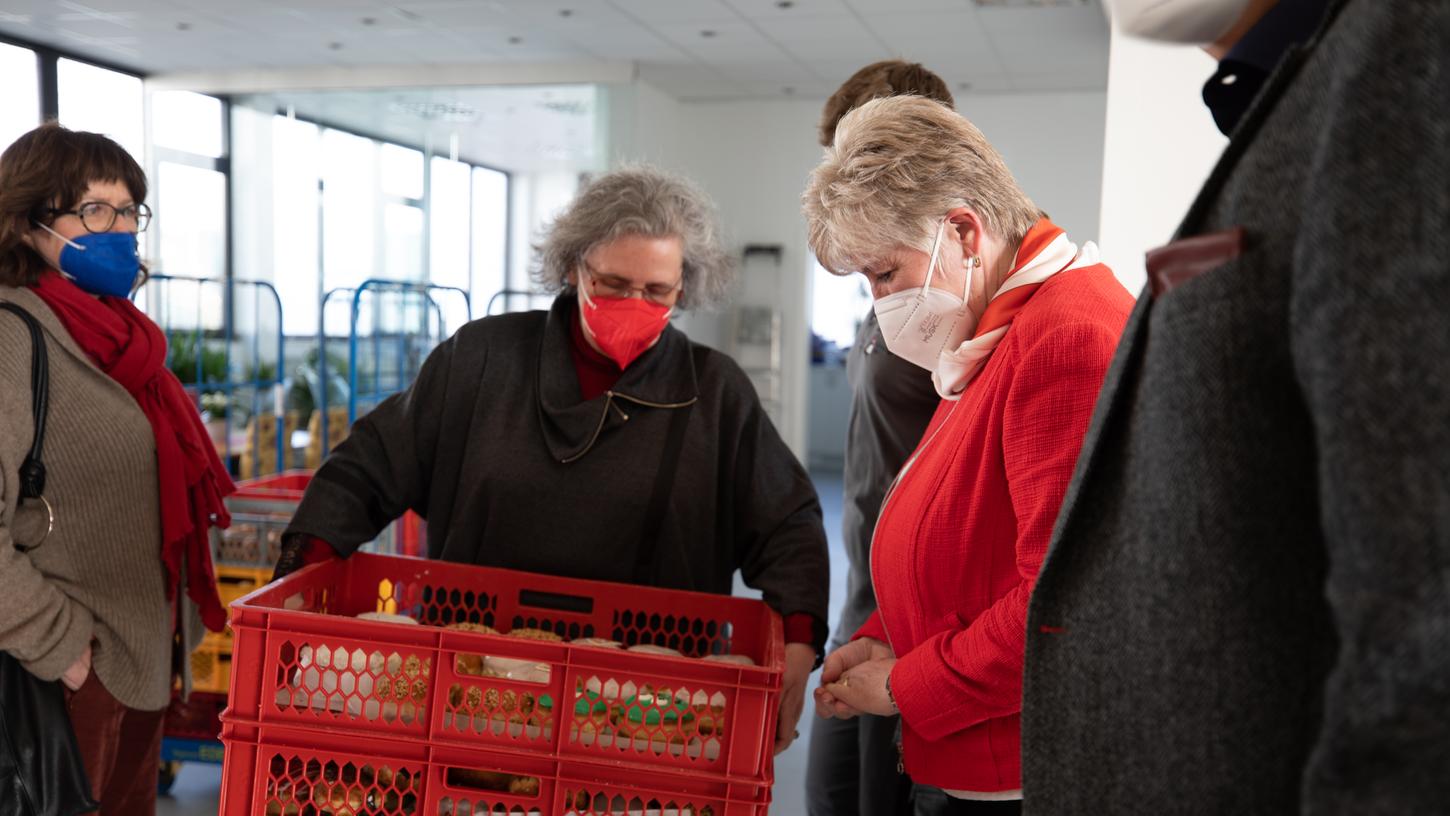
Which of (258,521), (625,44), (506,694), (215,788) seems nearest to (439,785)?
(506,694)

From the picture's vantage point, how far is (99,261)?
2.08 m

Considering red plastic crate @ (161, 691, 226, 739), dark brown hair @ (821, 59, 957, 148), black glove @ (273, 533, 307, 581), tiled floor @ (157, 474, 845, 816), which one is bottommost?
tiled floor @ (157, 474, 845, 816)

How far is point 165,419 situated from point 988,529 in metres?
1.66

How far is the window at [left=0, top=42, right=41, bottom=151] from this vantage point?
752cm

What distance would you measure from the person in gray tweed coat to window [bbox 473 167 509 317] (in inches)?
403

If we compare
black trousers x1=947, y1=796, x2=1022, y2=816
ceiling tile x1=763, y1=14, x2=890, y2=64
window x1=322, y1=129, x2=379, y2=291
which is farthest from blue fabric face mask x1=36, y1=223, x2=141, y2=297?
window x1=322, y1=129, x2=379, y2=291

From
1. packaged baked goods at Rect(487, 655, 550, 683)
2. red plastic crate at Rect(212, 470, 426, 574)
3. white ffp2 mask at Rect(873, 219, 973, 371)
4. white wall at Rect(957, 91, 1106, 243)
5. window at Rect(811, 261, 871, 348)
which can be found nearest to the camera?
packaged baked goods at Rect(487, 655, 550, 683)

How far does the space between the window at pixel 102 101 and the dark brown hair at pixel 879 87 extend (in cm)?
753

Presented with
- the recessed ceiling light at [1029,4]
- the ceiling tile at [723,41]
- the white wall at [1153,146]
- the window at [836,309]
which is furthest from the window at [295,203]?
the white wall at [1153,146]

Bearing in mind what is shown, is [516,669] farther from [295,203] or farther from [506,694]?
[295,203]

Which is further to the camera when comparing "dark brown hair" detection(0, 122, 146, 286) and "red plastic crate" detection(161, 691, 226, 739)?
"red plastic crate" detection(161, 691, 226, 739)

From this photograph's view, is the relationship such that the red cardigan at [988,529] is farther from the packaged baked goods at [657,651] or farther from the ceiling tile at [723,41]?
the ceiling tile at [723,41]

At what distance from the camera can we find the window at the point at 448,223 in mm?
9688

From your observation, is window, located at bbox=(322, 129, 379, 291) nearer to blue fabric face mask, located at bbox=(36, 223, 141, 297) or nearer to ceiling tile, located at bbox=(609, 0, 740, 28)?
ceiling tile, located at bbox=(609, 0, 740, 28)
